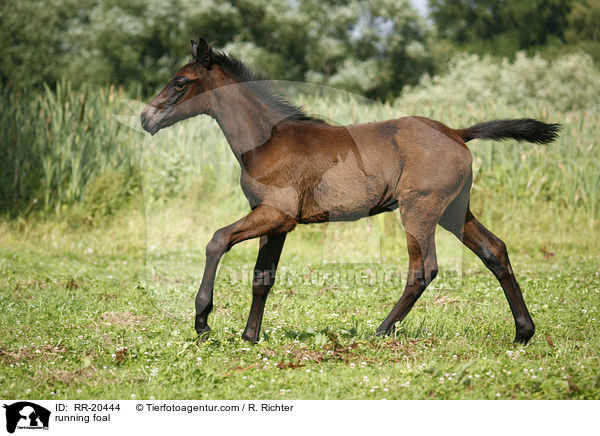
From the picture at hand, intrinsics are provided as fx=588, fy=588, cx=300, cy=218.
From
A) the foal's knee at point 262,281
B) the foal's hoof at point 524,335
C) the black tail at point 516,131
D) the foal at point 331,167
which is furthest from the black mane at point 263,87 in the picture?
the foal's hoof at point 524,335

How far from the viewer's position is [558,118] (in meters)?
12.7

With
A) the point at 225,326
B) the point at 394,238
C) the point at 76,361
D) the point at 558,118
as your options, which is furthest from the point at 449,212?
the point at 558,118

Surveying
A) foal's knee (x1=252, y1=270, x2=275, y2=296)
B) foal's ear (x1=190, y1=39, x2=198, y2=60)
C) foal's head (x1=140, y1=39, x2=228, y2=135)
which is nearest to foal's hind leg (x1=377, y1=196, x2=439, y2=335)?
foal's knee (x1=252, y1=270, x2=275, y2=296)

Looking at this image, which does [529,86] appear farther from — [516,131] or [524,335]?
[524,335]

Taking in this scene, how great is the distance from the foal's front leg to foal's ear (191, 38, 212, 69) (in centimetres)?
136

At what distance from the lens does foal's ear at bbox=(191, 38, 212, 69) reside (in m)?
4.99

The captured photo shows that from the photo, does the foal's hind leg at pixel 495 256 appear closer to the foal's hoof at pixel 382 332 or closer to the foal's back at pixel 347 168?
the foal's back at pixel 347 168

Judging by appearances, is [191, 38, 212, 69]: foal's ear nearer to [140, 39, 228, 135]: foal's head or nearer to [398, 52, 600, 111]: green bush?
[140, 39, 228, 135]: foal's head

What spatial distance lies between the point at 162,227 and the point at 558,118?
28.4ft

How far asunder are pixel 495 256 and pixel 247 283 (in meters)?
3.61
